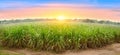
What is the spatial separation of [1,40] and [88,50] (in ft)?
7.86

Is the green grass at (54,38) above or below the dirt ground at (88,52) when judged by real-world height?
above

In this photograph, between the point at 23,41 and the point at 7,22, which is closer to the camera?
the point at 23,41

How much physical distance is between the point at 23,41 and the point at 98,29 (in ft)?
7.19

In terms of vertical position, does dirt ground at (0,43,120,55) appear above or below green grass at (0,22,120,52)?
below

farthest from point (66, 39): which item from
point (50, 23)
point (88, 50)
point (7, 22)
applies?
point (7, 22)

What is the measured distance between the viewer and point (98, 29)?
7957 mm

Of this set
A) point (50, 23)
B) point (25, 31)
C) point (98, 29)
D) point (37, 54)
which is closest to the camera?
point (37, 54)

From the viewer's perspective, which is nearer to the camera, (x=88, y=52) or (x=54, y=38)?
(x=54, y=38)

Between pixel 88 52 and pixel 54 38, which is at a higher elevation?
pixel 54 38

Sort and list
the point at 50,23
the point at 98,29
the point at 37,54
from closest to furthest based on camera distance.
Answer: the point at 37,54
the point at 98,29
the point at 50,23

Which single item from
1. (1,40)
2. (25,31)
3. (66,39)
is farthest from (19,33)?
(66,39)

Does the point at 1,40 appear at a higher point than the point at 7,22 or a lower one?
lower

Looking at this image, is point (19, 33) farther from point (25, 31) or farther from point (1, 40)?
point (1, 40)

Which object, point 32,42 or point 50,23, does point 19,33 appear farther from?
point 50,23
